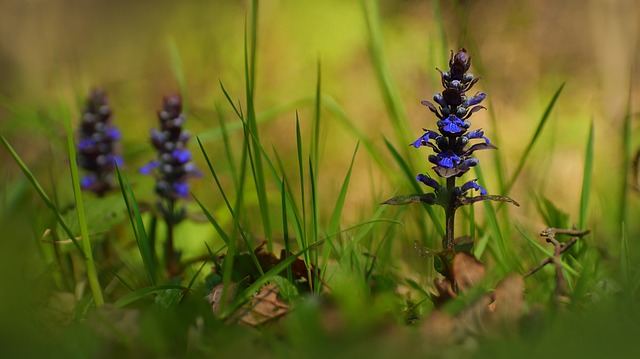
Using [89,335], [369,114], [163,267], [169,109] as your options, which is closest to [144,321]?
[89,335]

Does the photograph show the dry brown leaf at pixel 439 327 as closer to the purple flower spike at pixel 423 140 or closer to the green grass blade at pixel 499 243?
the purple flower spike at pixel 423 140

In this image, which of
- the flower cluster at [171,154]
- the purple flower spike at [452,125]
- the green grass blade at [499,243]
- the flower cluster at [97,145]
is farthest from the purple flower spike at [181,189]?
the purple flower spike at [452,125]

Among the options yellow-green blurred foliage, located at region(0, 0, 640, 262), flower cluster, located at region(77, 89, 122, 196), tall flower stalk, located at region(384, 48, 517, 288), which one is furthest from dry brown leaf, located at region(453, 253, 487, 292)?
yellow-green blurred foliage, located at region(0, 0, 640, 262)

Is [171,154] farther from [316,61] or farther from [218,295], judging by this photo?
[316,61]

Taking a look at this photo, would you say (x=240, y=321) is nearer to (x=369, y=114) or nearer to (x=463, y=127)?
(x=463, y=127)

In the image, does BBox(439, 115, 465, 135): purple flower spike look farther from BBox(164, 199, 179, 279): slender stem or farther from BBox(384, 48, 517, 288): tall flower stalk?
BBox(164, 199, 179, 279): slender stem

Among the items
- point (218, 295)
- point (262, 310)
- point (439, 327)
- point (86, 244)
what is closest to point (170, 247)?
point (86, 244)
